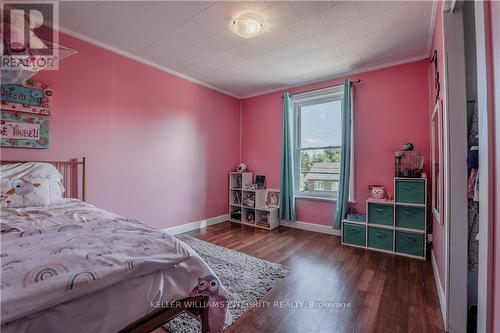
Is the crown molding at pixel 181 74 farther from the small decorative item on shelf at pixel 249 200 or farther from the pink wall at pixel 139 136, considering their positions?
the small decorative item on shelf at pixel 249 200

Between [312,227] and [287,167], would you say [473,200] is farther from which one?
[287,167]

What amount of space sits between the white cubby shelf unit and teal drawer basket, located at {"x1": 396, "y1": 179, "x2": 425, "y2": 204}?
1.89 meters

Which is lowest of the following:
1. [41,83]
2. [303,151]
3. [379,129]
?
[303,151]

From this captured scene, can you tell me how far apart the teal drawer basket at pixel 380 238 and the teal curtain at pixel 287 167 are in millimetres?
1229

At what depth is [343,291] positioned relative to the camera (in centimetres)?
195

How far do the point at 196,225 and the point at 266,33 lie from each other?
2989mm

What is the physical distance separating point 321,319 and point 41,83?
3279 mm

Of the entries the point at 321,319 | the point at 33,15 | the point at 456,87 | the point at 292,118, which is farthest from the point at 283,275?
the point at 33,15

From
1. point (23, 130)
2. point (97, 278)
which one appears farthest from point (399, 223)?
point (23, 130)

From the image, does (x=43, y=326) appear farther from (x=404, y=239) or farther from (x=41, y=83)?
(x=404, y=239)

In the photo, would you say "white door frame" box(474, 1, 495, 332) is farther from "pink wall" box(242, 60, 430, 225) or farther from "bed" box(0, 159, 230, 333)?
"pink wall" box(242, 60, 430, 225)

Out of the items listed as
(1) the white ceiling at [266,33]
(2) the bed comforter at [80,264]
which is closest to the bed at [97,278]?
(2) the bed comforter at [80,264]

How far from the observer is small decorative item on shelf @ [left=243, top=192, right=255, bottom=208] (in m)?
4.15

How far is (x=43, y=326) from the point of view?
692 mm
